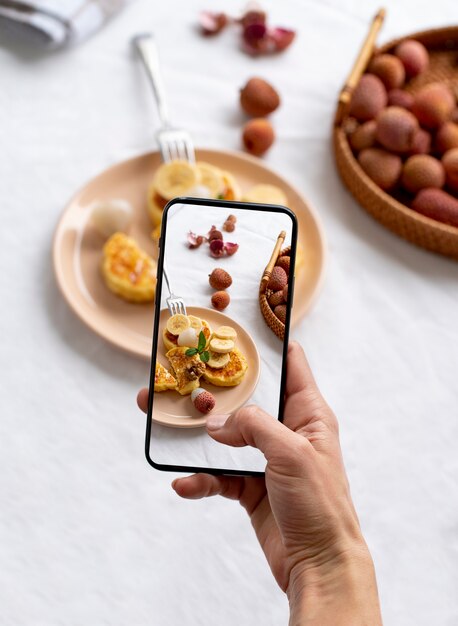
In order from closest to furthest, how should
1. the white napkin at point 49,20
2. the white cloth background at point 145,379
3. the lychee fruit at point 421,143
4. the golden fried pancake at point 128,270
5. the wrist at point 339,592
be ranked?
the wrist at point 339,592 < the white cloth background at point 145,379 < the golden fried pancake at point 128,270 < the lychee fruit at point 421,143 < the white napkin at point 49,20

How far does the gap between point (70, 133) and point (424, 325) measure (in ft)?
1.85

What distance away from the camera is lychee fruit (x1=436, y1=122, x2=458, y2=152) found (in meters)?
0.97

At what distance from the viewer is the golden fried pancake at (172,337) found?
613 millimetres

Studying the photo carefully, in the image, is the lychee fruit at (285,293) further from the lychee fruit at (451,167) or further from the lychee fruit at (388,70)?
the lychee fruit at (388,70)

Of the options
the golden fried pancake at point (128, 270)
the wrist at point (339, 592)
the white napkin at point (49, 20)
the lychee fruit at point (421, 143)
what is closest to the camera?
the wrist at point (339, 592)

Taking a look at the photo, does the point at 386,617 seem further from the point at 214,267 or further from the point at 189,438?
the point at 214,267

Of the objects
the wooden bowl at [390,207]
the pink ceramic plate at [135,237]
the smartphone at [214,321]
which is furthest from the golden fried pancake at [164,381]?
the wooden bowl at [390,207]

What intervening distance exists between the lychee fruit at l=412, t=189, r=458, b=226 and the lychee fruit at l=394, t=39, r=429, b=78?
236 millimetres

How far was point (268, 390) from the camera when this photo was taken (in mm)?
631

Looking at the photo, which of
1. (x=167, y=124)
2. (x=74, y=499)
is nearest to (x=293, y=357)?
(x=74, y=499)

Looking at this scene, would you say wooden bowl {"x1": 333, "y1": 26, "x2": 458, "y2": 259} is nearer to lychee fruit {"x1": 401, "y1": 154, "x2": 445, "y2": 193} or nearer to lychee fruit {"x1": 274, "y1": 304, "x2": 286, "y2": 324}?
lychee fruit {"x1": 401, "y1": 154, "x2": 445, "y2": 193}

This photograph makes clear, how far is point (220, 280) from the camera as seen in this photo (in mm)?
617

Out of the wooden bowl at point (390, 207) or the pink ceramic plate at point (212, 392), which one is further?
the wooden bowl at point (390, 207)

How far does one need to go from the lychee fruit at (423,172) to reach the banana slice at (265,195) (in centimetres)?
17
